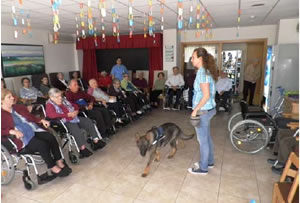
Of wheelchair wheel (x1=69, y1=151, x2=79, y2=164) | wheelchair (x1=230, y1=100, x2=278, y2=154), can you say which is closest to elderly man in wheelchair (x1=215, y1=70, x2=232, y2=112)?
wheelchair (x1=230, y1=100, x2=278, y2=154)

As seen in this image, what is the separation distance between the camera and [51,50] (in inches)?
248

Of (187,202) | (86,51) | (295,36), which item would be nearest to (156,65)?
(86,51)

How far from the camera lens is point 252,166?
8.76ft

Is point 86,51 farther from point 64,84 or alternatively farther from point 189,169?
point 189,169

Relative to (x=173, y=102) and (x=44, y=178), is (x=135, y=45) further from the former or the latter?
(x=44, y=178)

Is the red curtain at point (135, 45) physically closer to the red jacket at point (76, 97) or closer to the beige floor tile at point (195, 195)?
the red jacket at point (76, 97)

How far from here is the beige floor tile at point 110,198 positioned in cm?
208

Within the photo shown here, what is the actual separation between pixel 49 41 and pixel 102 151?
4.32 meters

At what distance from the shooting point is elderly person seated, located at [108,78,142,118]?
423 centimetres

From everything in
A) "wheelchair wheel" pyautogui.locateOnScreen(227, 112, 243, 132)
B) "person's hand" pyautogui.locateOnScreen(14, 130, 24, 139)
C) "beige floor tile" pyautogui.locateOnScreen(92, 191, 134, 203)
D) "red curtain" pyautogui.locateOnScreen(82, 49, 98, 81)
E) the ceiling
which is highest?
the ceiling

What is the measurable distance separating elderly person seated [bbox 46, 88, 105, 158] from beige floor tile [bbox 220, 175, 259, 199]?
5.48 ft

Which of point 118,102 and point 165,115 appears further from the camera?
point 165,115

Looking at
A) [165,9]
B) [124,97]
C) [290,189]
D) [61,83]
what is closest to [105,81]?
[61,83]

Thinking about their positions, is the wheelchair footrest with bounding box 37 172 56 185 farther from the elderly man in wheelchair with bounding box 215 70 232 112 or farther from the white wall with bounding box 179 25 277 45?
the white wall with bounding box 179 25 277 45
